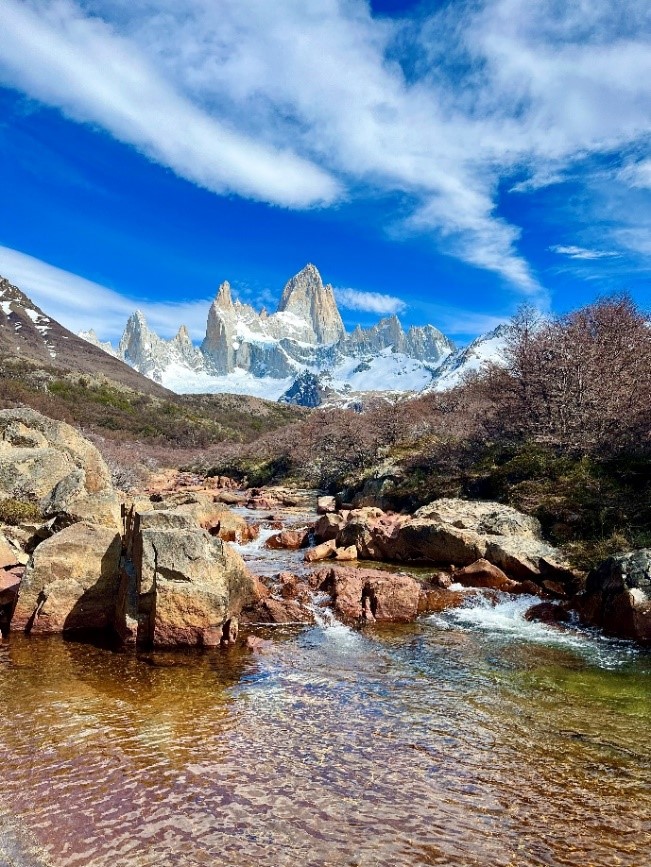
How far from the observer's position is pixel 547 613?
14.4m

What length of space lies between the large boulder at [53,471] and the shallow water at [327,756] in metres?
5.25

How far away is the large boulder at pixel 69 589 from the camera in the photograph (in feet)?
38.4

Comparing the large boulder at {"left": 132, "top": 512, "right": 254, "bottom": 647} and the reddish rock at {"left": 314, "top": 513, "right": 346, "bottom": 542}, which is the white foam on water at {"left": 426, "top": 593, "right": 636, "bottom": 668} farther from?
the reddish rock at {"left": 314, "top": 513, "right": 346, "bottom": 542}

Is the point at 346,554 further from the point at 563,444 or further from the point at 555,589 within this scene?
the point at 563,444

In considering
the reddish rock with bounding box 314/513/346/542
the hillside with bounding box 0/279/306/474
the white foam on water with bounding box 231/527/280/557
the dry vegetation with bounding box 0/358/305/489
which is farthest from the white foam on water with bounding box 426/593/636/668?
the dry vegetation with bounding box 0/358/305/489

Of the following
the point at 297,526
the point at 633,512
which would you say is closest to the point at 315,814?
the point at 633,512

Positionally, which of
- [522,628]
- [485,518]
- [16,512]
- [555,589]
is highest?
[485,518]

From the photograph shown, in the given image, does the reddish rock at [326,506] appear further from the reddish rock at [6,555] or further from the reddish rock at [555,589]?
the reddish rock at [6,555]

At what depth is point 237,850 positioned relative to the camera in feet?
17.3

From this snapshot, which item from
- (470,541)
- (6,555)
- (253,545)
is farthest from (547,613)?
(6,555)

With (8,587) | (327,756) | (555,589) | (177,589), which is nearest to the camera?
(327,756)

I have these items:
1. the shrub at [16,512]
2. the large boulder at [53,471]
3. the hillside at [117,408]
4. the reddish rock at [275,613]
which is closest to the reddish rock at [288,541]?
the large boulder at [53,471]

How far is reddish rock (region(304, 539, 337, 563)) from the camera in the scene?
68.2 ft

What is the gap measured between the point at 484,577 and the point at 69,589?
464 inches
